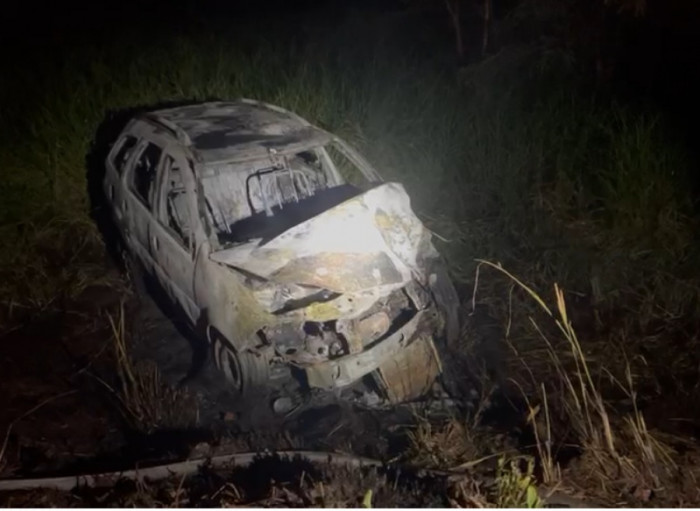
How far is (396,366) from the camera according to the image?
484 centimetres

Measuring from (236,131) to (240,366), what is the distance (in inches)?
72.8

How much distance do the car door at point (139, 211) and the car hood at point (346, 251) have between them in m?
1.07

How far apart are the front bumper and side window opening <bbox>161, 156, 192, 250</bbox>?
1277mm

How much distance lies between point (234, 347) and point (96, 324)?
183 cm

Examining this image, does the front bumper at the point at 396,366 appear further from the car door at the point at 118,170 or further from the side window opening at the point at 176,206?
the car door at the point at 118,170

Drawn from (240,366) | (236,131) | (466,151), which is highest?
(236,131)

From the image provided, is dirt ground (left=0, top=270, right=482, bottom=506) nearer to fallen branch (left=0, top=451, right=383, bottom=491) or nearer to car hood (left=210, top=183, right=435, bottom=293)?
fallen branch (left=0, top=451, right=383, bottom=491)

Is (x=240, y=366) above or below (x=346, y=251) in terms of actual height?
below

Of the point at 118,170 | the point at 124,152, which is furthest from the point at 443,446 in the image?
the point at 124,152

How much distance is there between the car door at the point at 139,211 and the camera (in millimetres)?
5590

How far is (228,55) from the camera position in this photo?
32.1 feet

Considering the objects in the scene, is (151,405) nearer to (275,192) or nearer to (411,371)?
(411,371)

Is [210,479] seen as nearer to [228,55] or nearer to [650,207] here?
[650,207]

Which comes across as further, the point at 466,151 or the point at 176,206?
the point at 466,151
